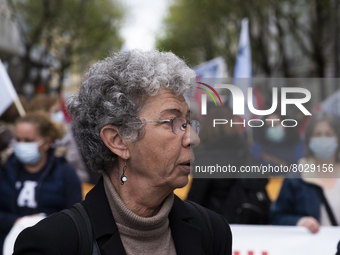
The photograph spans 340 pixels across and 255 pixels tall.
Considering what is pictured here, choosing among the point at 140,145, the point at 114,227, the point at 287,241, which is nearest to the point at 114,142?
the point at 140,145

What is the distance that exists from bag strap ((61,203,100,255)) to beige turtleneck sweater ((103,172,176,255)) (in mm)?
153

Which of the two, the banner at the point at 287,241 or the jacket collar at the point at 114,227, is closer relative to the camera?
the jacket collar at the point at 114,227

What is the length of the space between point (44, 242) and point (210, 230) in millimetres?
809

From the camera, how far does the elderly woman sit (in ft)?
6.39

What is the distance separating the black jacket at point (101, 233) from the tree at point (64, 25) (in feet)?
61.8

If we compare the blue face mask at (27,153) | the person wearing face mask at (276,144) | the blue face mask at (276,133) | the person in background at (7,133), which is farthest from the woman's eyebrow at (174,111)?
the person in background at (7,133)

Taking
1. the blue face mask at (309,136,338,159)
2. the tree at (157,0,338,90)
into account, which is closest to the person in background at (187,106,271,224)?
the blue face mask at (309,136,338,159)

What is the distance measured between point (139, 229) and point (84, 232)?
27 cm

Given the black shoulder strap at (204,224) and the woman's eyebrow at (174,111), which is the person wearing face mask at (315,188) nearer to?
the black shoulder strap at (204,224)

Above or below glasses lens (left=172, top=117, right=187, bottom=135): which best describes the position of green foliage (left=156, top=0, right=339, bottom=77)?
above

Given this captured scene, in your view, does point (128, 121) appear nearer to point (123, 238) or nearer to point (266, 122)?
point (123, 238)

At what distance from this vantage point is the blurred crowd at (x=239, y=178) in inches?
111

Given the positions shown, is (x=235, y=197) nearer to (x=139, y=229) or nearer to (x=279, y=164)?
(x=279, y=164)

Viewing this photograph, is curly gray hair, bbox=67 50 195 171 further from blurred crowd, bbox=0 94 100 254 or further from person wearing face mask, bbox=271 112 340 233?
blurred crowd, bbox=0 94 100 254
